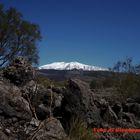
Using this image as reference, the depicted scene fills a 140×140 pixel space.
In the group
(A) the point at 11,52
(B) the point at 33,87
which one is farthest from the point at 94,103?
(A) the point at 11,52

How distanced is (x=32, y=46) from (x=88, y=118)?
21.7m

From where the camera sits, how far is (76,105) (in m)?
11.5

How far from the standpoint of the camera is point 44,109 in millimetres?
11352

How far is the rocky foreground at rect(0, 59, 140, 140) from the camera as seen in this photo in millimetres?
9531

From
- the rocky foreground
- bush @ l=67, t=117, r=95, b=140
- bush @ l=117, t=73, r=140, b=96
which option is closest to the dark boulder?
the rocky foreground

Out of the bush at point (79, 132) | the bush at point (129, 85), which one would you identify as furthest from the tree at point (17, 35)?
the bush at point (79, 132)

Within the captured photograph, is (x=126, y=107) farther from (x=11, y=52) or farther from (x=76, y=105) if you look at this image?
(x=11, y=52)

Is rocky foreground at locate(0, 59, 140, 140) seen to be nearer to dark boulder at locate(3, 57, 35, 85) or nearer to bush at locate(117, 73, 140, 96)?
dark boulder at locate(3, 57, 35, 85)

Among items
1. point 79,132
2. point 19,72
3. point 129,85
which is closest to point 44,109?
point 19,72

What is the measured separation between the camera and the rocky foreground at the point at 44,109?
Answer: 953 cm

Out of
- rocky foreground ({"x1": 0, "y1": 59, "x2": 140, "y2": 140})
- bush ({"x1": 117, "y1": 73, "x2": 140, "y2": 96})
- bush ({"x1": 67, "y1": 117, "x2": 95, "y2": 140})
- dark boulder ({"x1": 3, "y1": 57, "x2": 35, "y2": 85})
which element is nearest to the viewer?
bush ({"x1": 67, "y1": 117, "x2": 95, "y2": 140})

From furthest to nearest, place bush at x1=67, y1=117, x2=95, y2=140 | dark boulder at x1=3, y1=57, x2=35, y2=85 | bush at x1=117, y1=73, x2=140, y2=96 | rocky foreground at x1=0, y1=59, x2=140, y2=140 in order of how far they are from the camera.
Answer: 1. bush at x1=117, y1=73, x2=140, y2=96
2. dark boulder at x1=3, y1=57, x2=35, y2=85
3. rocky foreground at x1=0, y1=59, x2=140, y2=140
4. bush at x1=67, y1=117, x2=95, y2=140

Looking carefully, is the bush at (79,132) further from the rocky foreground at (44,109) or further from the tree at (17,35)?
the tree at (17,35)

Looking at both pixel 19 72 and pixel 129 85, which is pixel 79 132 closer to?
pixel 19 72
